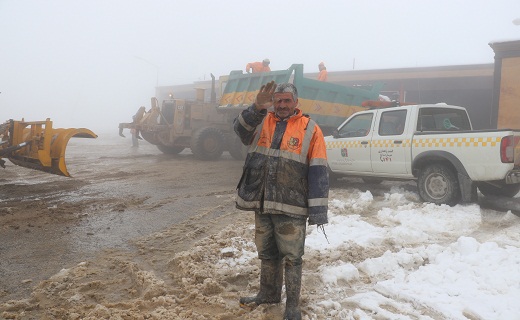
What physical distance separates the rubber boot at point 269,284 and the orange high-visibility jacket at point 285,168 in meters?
0.50

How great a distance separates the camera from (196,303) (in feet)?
9.85

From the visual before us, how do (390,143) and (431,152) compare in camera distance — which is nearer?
(431,152)

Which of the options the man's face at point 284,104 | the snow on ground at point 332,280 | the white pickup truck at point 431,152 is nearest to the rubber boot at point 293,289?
the snow on ground at point 332,280

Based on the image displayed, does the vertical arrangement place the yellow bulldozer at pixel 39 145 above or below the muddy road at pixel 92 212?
above

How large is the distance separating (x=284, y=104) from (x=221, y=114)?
10.8m

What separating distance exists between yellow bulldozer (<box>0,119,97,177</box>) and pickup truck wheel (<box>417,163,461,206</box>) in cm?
601

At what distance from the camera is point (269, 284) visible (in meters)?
2.97

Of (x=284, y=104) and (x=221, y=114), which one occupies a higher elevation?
(x=221, y=114)

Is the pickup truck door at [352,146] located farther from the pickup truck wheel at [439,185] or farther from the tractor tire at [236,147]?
the tractor tire at [236,147]

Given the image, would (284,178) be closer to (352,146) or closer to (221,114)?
(352,146)

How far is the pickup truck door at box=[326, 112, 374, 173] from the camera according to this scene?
23.5 feet

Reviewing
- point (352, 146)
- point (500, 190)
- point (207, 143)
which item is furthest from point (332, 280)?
point (207, 143)

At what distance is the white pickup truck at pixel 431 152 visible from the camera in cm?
539

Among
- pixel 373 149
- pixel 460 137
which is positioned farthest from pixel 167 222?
pixel 460 137
